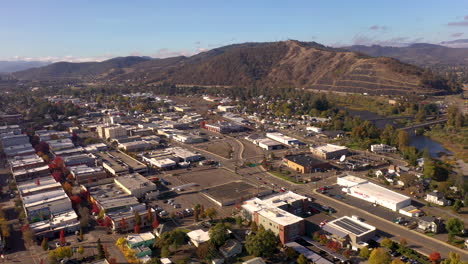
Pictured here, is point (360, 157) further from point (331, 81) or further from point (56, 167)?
point (331, 81)

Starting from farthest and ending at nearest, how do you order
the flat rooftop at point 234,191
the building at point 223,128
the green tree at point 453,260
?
the building at point 223,128
the flat rooftop at point 234,191
the green tree at point 453,260

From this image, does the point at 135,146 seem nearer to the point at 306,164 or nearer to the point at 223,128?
the point at 223,128

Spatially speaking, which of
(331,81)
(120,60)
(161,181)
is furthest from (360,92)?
(120,60)

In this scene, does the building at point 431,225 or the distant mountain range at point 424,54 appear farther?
the distant mountain range at point 424,54

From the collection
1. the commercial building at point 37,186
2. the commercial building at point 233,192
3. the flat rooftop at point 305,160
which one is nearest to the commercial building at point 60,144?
the commercial building at point 37,186

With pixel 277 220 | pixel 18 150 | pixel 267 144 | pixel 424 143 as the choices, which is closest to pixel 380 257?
pixel 277 220

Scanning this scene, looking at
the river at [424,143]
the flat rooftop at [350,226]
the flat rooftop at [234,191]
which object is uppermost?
the flat rooftop at [350,226]

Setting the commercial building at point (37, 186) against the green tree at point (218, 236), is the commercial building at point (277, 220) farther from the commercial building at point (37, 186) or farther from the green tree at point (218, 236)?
the commercial building at point (37, 186)

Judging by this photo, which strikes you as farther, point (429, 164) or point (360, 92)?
point (360, 92)
